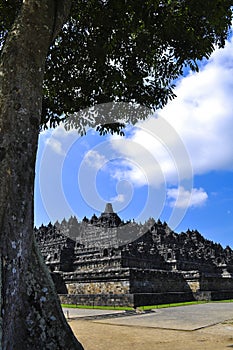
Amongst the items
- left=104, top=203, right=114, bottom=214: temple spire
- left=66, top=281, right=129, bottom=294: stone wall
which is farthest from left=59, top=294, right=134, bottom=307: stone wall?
left=104, top=203, right=114, bottom=214: temple spire

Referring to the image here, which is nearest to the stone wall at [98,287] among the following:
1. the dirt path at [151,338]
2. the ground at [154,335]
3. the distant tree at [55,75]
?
the ground at [154,335]

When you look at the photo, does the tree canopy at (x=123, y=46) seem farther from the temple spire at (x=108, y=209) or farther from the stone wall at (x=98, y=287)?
the temple spire at (x=108, y=209)

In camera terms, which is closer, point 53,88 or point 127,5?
point 127,5

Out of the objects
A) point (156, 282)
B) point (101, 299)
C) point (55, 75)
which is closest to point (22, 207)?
point (55, 75)

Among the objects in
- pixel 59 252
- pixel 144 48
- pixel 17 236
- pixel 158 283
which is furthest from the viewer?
pixel 59 252

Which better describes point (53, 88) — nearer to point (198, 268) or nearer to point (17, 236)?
point (17, 236)

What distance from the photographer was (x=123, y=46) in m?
7.76

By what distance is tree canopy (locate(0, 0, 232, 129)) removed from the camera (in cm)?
690

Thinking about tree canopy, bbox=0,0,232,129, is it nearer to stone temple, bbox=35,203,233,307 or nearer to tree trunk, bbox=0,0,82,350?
tree trunk, bbox=0,0,82,350

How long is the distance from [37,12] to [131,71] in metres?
3.81

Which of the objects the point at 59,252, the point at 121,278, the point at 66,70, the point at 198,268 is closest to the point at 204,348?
the point at 66,70

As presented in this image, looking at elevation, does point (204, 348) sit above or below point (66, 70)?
below

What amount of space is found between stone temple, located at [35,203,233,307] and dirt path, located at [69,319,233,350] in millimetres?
6767

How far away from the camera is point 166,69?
27.7 ft
